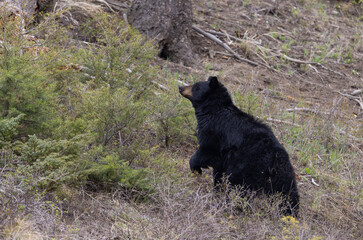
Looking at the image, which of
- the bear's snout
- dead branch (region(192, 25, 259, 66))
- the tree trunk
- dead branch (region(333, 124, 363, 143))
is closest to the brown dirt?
dead branch (region(192, 25, 259, 66))

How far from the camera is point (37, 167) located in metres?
4.43

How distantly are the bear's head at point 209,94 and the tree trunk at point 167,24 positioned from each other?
4.15 m

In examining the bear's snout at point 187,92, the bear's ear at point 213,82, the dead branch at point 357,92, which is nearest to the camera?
the bear's ear at point 213,82

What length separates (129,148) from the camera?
5578mm

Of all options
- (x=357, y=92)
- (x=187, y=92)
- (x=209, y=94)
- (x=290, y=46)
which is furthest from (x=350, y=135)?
(x=290, y=46)

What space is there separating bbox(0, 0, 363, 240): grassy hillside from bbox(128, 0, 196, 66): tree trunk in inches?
21.4

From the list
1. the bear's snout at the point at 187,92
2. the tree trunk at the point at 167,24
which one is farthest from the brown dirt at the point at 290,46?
the bear's snout at the point at 187,92

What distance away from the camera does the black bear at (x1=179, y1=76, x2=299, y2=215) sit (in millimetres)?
5031

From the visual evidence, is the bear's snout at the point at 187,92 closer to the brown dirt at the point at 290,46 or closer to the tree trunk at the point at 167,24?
the brown dirt at the point at 290,46

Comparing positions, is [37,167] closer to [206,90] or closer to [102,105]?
[102,105]

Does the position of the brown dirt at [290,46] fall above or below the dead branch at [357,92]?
above

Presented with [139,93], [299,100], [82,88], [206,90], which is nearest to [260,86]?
[299,100]

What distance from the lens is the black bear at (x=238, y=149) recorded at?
503 cm

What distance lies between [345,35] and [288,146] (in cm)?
841
